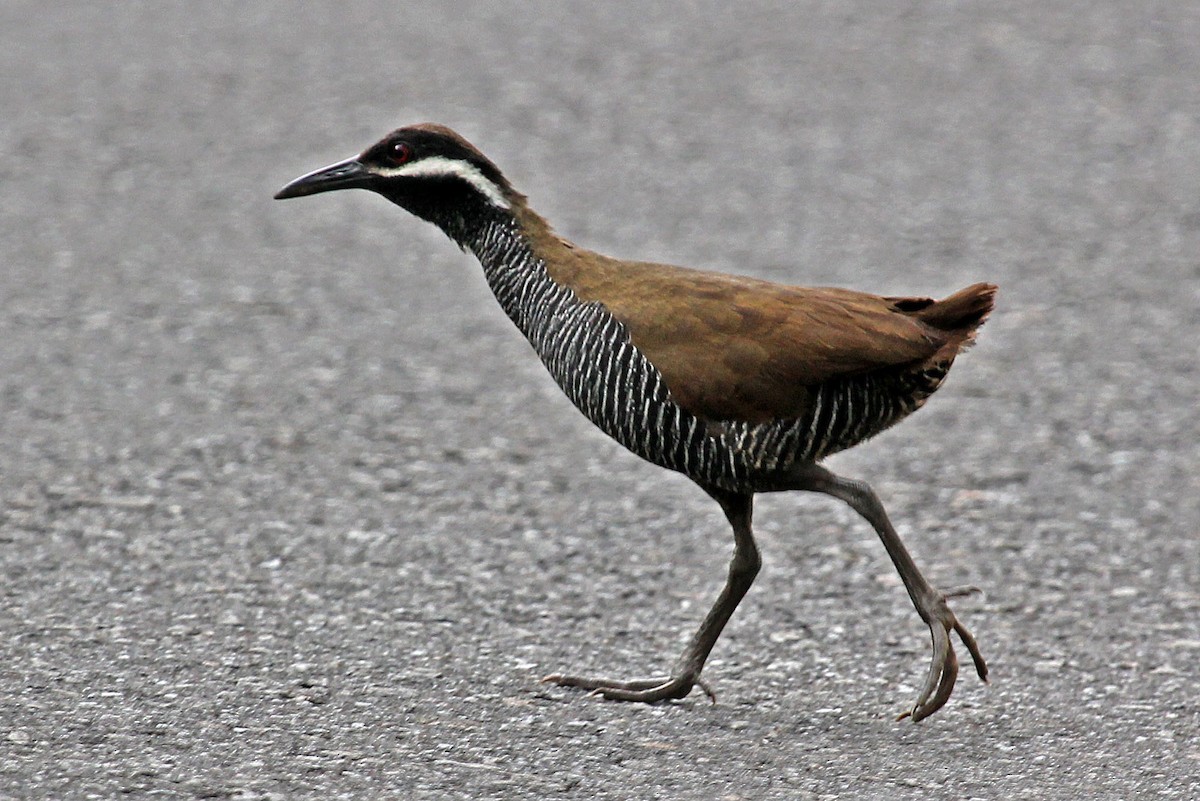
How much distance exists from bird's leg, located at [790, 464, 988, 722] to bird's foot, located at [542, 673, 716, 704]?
695mm

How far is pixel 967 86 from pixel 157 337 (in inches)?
290

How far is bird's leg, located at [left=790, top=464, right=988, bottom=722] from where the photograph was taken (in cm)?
541

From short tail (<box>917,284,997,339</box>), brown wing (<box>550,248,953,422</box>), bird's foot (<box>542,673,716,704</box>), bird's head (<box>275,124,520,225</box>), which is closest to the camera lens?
brown wing (<box>550,248,953,422</box>)

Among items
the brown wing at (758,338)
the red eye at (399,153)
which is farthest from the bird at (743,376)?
the red eye at (399,153)

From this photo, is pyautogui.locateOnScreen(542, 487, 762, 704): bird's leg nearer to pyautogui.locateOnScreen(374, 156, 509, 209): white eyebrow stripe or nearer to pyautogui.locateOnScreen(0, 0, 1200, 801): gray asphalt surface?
pyautogui.locateOnScreen(0, 0, 1200, 801): gray asphalt surface

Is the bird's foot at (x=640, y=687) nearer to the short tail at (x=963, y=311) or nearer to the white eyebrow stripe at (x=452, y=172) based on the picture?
the short tail at (x=963, y=311)

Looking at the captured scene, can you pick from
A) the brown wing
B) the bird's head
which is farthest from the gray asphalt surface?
the bird's head

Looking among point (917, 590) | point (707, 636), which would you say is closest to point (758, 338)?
point (917, 590)

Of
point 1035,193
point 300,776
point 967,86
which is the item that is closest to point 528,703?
Result: point 300,776

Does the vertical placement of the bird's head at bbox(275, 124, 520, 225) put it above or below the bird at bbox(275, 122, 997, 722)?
above

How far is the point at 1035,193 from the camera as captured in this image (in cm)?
1236

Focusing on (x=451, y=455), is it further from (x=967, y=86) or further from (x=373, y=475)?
(x=967, y=86)

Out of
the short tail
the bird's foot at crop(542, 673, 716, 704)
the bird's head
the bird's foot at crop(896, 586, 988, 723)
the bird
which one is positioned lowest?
the bird's foot at crop(542, 673, 716, 704)

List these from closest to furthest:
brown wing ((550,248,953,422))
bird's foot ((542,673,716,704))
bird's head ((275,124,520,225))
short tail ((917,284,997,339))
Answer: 1. brown wing ((550,248,953,422))
2. short tail ((917,284,997,339))
3. bird's foot ((542,673,716,704))
4. bird's head ((275,124,520,225))
